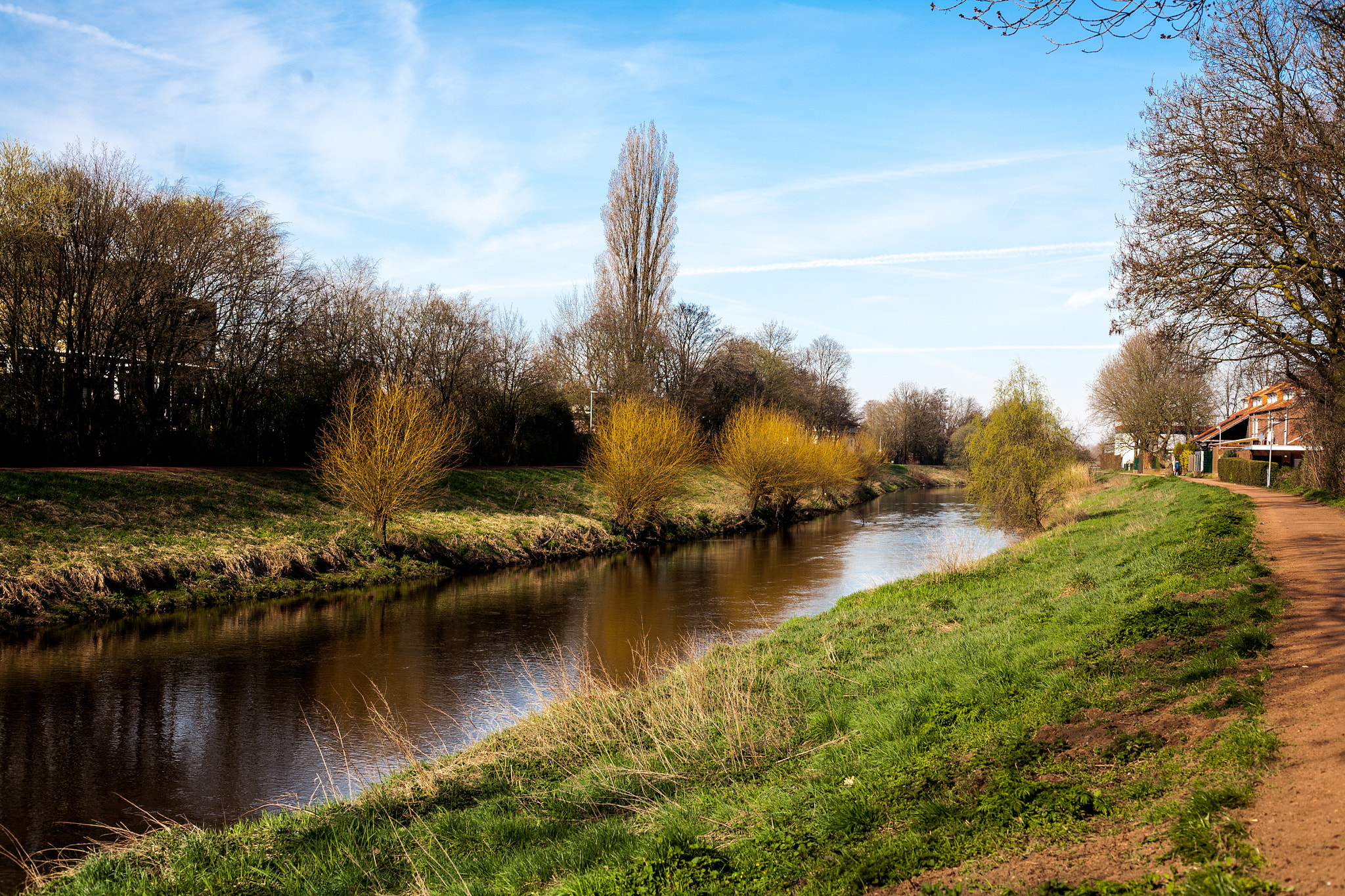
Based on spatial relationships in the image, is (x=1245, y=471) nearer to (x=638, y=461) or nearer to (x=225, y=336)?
(x=638, y=461)

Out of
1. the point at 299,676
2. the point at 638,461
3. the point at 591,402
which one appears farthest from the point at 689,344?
the point at 299,676

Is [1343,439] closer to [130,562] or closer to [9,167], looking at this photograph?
[130,562]

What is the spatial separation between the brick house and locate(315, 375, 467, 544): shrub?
38.7m

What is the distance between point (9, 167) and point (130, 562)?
13.5m

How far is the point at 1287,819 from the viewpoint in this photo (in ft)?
12.7

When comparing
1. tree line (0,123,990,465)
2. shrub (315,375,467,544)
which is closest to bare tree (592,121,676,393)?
tree line (0,123,990,465)

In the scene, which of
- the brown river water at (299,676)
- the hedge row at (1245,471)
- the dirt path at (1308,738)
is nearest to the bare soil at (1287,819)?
the dirt path at (1308,738)

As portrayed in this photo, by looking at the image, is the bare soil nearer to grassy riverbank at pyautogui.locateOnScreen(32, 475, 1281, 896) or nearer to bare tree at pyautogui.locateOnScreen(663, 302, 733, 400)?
grassy riverbank at pyautogui.locateOnScreen(32, 475, 1281, 896)

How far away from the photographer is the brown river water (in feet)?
29.5

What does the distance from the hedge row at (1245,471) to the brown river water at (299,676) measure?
16.5 metres

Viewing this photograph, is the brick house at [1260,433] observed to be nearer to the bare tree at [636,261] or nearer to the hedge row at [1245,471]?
the hedge row at [1245,471]

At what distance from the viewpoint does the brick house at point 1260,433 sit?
44000 millimetres

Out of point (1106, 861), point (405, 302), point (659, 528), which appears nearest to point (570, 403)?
point (405, 302)

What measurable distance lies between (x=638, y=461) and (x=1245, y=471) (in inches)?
966
